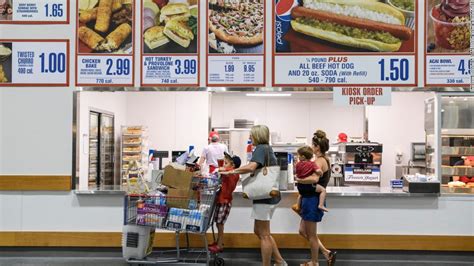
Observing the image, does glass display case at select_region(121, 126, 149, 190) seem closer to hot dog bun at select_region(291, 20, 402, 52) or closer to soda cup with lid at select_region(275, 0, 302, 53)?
soda cup with lid at select_region(275, 0, 302, 53)

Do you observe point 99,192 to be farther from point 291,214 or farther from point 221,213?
point 291,214

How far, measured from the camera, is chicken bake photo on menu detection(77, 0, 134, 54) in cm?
660

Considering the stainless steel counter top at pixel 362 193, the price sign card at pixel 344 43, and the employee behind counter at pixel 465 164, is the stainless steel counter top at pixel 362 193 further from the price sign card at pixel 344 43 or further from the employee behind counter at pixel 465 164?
the employee behind counter at pixel 465 164

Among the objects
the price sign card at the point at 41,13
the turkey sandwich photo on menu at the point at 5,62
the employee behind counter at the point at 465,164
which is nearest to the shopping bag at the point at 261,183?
the price sign card at the point at 41,13

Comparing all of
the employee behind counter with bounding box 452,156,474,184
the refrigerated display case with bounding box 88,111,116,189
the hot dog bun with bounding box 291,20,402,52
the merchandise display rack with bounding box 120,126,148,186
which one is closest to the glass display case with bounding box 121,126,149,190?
the merchandise display rack with bounding box 120,126,148,186

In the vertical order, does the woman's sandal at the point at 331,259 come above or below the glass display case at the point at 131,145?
below

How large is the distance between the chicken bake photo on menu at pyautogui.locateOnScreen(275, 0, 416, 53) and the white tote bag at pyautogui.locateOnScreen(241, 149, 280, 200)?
1.64 metres

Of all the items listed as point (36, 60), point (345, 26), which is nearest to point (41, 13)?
point (36, 60)

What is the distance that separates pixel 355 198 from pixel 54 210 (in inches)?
143

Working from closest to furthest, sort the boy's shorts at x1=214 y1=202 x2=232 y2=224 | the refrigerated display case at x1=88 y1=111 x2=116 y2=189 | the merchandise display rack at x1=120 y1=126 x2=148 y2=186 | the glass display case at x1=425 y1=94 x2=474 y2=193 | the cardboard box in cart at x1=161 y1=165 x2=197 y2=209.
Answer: the cardboard box in cart at x1=161 y1=165 x2=197 y2=209 → the boy's shorts at x1=214 y1=202 x2=232 y2=224 → the glass display case at x1=425 y1=94 x2=474 y2=193 → the refrigerated display case at x1=88 y1=111 x2=116 y2=189 → the merchandise display rack at x1=120 y1=126 x2=148 y2=186

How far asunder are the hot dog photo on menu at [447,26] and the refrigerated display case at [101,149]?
19.1 feet

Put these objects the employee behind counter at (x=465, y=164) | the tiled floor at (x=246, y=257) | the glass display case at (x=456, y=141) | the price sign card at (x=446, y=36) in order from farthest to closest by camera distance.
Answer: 1. the employee behind counter at (x=465, y=164)
2. the glass display case at (x=456, y=141)
3. the price sign card at (x=446, y=36)
4. the tiled floor at (x=246, y=257)

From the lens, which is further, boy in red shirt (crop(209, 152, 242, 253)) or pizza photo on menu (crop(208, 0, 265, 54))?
pizza photo on menu (crop(208, 0, 265, 54))

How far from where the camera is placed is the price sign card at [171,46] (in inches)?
259
